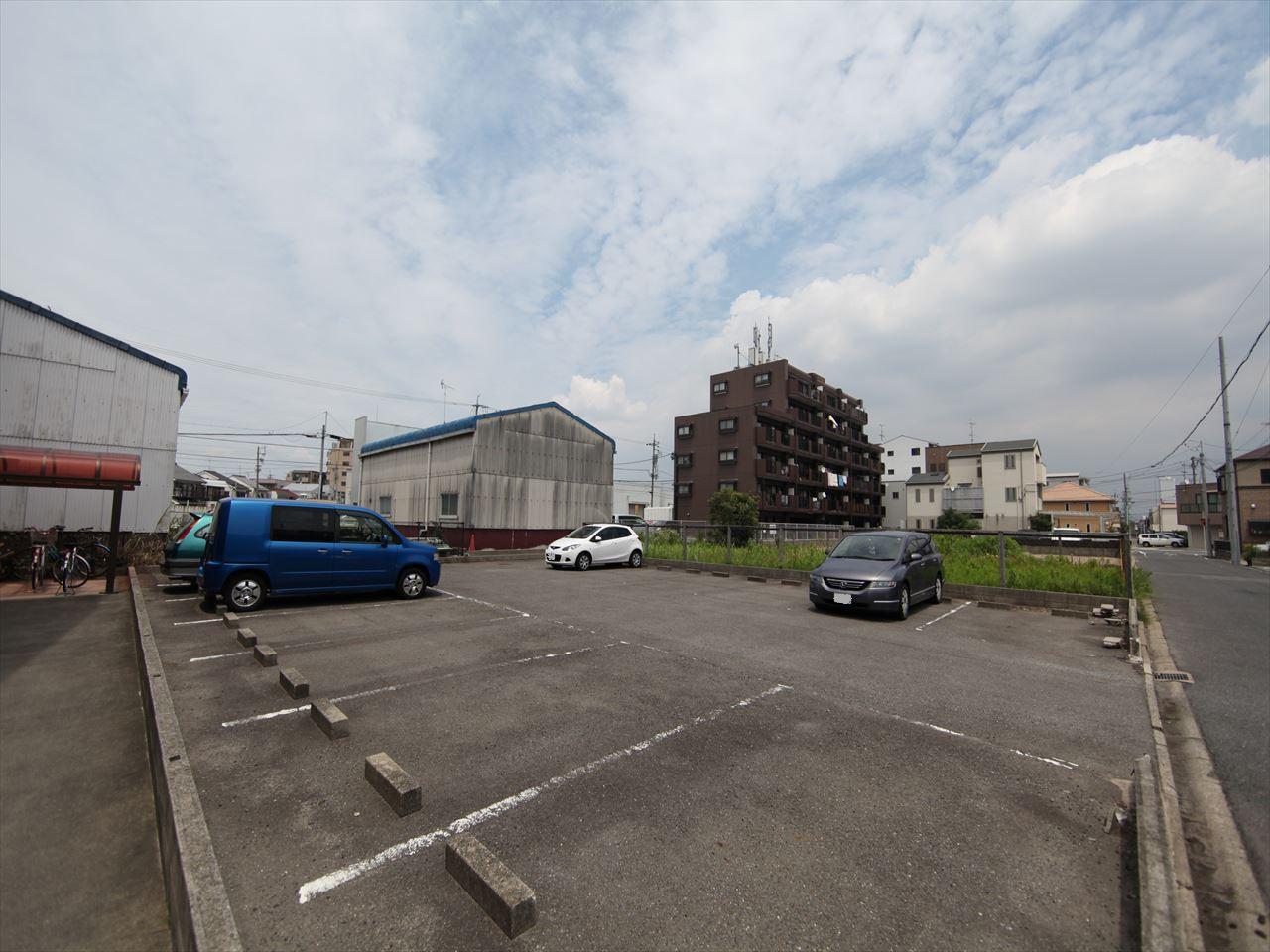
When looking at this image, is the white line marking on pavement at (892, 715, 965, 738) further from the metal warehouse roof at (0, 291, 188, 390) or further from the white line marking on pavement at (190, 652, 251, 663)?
the metal warehouse roof at (0, 291, 188, 390)

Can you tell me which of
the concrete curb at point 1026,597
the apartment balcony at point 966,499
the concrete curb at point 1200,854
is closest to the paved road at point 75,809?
the concrete curb at point 1200,854

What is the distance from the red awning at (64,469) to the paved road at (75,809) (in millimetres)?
5957

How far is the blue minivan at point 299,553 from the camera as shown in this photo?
8500mm

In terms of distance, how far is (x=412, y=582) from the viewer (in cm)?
1031

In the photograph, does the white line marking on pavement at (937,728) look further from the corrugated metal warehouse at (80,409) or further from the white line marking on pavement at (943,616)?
the corrugated metal warehouse at (80,409)

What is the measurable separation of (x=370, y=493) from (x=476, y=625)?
2501cm

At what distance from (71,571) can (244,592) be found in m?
6.04

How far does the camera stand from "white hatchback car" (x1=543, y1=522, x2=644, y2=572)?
16.7 metres

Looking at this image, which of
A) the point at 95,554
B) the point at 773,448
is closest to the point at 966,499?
the point at 773,448

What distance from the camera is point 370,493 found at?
98.1 ft

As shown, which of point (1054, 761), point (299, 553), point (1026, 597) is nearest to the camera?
point (1054, 761)

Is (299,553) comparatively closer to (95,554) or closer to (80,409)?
(95,554)

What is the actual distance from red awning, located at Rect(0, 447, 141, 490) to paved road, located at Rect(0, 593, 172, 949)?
5957 mm

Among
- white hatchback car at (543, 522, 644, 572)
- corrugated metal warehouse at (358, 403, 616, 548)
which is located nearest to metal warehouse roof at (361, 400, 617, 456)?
corrugated metal warehouse at (358, 403, 616, 548)
